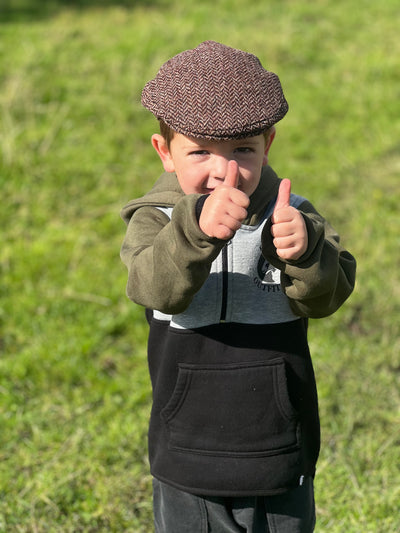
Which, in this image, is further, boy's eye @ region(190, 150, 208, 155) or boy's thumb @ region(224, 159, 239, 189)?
boy's eye @ region(190, 150, 208, 155)

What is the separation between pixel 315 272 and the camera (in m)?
1.78

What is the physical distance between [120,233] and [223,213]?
3964 mm

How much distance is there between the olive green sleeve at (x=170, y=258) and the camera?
1710 millimetres

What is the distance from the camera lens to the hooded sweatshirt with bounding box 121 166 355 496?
6.64 feet

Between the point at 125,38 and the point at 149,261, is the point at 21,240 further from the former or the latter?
the point at 125,38

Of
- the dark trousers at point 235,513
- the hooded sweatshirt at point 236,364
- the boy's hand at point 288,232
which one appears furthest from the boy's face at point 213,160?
the dark trousers at point 235,513

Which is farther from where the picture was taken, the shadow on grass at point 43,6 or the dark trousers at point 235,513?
the shadow on grass at point 43,6

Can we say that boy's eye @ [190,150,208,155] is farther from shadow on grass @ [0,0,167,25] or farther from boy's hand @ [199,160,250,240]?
shadow on grass @ [0,0,167,25]

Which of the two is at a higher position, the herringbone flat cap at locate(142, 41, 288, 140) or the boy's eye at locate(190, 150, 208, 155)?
the herringbone flat cap at locate(142, 41, 288, 140)

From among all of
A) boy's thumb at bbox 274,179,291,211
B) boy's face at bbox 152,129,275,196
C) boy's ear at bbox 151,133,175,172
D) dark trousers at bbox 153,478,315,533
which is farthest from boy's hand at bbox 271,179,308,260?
dark trousers at bbox 153,478,315,533

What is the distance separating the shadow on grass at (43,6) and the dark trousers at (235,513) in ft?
28.5

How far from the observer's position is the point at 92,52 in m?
8.48

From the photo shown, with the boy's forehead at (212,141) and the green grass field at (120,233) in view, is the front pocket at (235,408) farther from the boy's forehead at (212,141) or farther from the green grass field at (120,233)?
the green grass field at (120,233)

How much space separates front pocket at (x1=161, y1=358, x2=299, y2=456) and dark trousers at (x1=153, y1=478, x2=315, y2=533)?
0.75 ft
